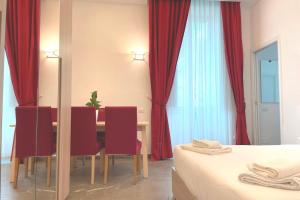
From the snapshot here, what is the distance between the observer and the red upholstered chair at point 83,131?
3.03 metres

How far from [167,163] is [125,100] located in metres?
1.48

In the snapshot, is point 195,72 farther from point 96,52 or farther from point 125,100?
point 96,52

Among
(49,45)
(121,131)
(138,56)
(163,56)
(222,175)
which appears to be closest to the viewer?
(222,175)

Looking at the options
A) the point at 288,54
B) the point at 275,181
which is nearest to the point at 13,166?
the point at 275,181

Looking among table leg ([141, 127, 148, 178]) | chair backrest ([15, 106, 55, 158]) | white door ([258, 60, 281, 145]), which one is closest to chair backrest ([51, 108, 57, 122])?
chair backrest ([15, 106, 55, 158])

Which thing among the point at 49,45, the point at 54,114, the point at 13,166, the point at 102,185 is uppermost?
the point at 49,45

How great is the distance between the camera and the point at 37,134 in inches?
92.8

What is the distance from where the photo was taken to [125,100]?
4.71 meters

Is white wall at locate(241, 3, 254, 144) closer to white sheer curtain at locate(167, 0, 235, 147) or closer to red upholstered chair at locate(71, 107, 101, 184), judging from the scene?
white sheer curtain at locate(167, 0, 235, 147)

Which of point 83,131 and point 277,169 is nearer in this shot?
point 277,169

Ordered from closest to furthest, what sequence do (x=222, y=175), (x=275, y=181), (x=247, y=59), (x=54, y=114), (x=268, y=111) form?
(x=275, y=181)
(x=222, y=175)
(x=54, y=114)
(x=268, y=111)
(x=247, y=59)

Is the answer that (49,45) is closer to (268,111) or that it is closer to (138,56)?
(138,56)

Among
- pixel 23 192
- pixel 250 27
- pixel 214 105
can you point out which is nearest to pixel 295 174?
pixel 23 192

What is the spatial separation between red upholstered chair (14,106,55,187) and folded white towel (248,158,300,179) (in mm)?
1679
